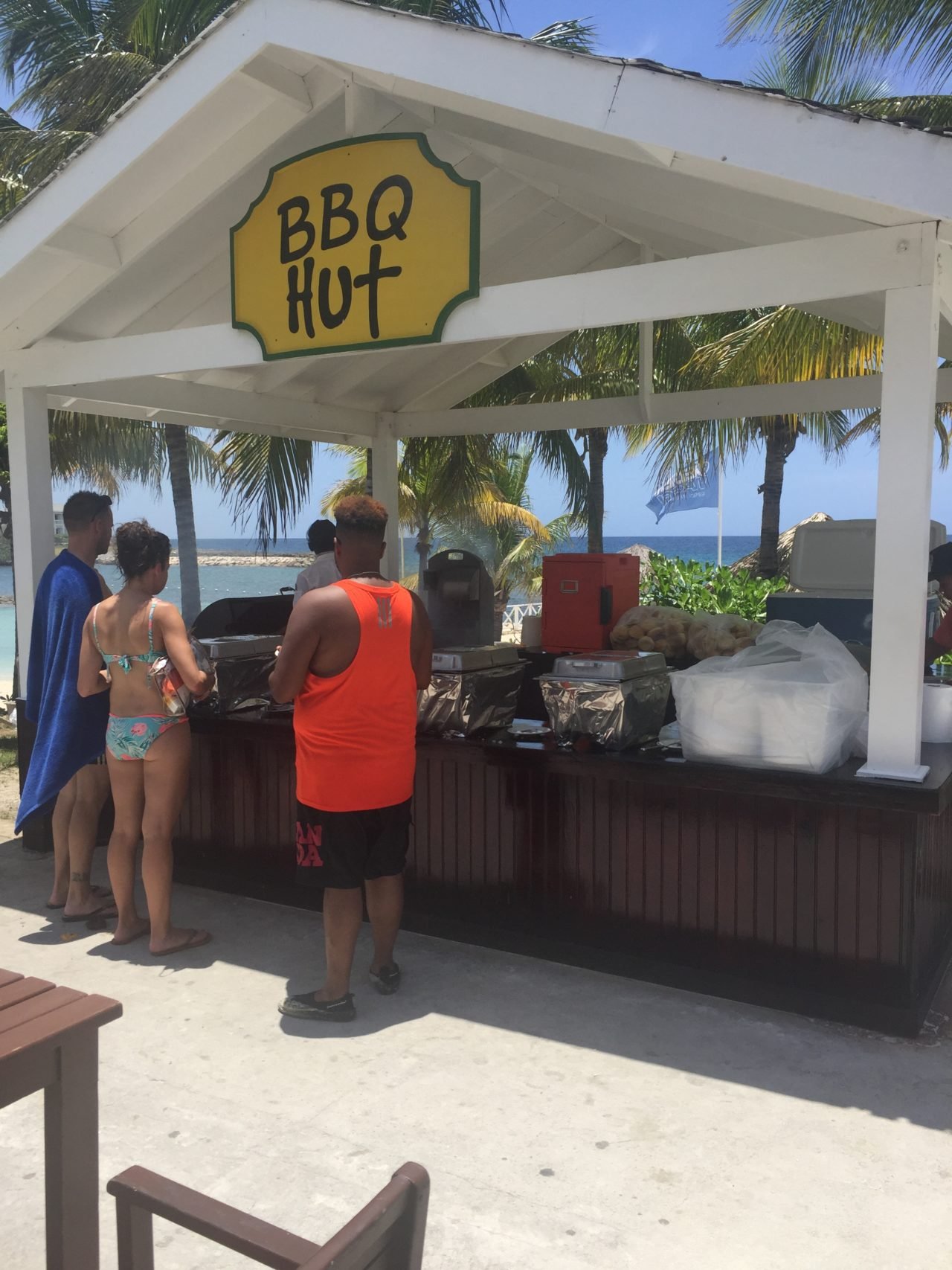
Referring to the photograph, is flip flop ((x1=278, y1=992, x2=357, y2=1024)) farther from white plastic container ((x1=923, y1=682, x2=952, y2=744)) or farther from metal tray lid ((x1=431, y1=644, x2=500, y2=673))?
white plastic container ((x1=923, y1=682, x2=952, y2=744))

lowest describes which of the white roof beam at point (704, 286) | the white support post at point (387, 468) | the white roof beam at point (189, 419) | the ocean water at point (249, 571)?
the ocean water at point (249, 571)

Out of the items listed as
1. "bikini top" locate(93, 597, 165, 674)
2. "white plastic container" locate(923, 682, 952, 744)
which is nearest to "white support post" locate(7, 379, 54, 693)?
"bikini top" locate(93, 597, 165, 674)

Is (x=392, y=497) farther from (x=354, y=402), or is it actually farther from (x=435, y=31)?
(x=435, y=31)

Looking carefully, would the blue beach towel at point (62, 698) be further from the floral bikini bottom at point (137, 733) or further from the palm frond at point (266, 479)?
the palm frond at point (266, 479)

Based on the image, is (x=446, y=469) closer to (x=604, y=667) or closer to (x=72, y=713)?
(x=72, y=713)

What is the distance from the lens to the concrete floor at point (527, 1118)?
252cm

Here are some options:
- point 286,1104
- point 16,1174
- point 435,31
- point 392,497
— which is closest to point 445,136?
point 435,31

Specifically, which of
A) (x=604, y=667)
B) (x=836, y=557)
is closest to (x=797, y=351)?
(x=836, y=557)

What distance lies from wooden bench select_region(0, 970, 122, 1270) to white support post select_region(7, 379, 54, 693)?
3.85 metres

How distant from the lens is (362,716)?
11.5ft

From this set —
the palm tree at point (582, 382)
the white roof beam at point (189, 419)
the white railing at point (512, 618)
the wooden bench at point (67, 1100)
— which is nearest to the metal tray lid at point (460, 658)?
the wooden bench at point (67, 1100)

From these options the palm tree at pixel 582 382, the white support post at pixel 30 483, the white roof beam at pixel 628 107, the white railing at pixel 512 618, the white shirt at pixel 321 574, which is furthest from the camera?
the white railing at pixel 512 618

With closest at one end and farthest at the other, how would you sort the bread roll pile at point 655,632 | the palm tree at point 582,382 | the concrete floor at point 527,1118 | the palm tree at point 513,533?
the concrete floor at point 527,1118 → the bread roll pile at point 655,632 → the palm tree at point 582,382 → the palm tree at point 513,533

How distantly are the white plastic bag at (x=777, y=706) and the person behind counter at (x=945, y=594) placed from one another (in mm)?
799
